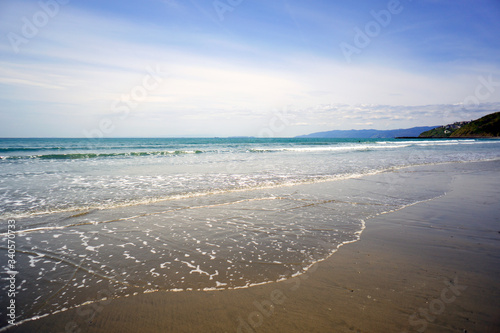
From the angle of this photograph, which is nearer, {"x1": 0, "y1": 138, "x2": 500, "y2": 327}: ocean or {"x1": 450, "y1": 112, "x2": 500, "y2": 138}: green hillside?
{"x1": 0, "y1": 138, "x2": 500, "y2": 327}: ocean

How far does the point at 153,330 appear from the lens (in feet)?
8.59

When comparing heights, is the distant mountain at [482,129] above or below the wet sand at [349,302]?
above

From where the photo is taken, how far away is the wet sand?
8.63 ft

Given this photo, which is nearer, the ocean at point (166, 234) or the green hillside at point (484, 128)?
the ocean at point (166, 234)

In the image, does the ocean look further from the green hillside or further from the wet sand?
the green hillside

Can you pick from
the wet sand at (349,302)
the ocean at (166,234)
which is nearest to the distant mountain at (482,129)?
the ocean at (166,234)

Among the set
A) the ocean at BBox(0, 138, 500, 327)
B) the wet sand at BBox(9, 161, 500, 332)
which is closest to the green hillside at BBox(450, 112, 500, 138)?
the ocean at BBox(0, 138, 500, 327)

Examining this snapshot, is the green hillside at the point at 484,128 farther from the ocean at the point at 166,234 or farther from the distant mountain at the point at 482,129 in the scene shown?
the ocean at the point at 166,234

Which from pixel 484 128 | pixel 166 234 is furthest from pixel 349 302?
pixel 484 128

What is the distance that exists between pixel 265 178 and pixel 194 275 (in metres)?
8.85

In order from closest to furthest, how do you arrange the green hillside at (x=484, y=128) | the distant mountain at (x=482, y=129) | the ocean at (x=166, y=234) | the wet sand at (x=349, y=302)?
the wet sand at (x=349, y=302), the ocean at (x=166, y=234), the green hillside at (x=484, y=128), the distant mountain at (x=482, y=129)

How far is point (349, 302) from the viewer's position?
2969 mm

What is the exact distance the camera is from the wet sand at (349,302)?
2629 millimetres

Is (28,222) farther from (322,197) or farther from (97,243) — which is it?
(322,197)
